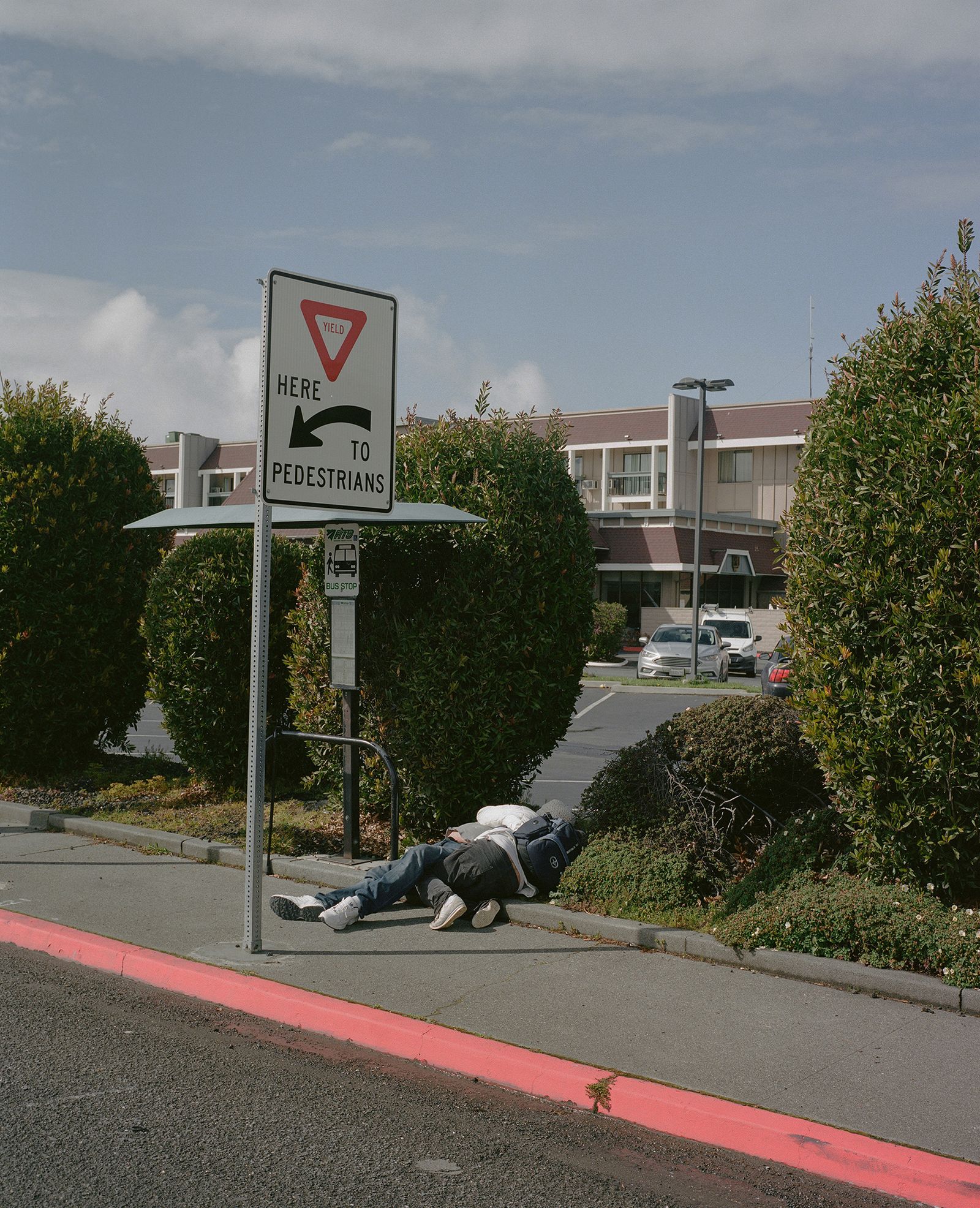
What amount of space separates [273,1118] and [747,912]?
9.72 ft

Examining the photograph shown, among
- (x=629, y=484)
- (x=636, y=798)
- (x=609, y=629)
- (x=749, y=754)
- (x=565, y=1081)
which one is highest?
(x=629, y=484)

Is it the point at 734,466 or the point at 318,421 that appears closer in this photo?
the point at 318,421

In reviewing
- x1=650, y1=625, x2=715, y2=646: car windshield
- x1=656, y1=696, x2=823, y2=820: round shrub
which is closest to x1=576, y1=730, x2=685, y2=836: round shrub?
x1=656, y1=696, x2=823, y2=820: round shrub

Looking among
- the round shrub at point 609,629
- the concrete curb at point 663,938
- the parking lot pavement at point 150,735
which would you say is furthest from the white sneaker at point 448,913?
the round shrub at point 609,629

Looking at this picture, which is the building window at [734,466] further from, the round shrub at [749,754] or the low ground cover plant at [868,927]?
the low ground cover plant at [868,927]

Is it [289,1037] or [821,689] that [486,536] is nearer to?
[821,689]

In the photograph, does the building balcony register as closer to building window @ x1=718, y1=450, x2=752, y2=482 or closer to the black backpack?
building window @ x1=718, y1=450, x2=752, y2=482

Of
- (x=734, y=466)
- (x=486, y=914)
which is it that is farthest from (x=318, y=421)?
(x=734, y=466)

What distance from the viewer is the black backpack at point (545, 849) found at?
23.4 ft

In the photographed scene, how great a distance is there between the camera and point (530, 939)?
658 cm

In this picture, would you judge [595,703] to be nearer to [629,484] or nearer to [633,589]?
[633,589]

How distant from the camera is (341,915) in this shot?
264 inches

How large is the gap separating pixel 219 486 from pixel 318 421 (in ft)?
211

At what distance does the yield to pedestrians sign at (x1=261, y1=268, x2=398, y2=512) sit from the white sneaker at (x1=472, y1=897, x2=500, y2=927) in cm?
242
